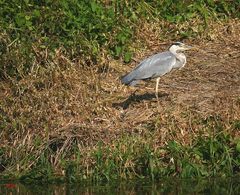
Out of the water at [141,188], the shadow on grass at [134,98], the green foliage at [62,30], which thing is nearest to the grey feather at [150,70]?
the shadow on grass at [134,98]

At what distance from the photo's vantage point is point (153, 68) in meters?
11.7

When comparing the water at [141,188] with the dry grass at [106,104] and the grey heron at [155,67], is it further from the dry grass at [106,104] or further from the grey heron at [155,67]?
the grey heron at [155,67]

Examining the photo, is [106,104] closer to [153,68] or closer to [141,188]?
[153,68]

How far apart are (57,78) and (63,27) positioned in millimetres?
921

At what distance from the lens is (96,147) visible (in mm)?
10906

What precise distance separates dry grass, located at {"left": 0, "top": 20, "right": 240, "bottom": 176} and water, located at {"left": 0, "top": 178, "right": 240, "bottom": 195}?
18.3 inches

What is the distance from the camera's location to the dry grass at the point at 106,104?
36.4ft

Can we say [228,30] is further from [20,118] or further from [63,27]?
[20,118]

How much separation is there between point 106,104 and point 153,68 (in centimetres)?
73

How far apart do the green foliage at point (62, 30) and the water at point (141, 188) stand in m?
2.21

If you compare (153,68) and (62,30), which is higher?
(62,30)

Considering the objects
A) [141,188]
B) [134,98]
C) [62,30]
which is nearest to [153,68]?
[134,98]

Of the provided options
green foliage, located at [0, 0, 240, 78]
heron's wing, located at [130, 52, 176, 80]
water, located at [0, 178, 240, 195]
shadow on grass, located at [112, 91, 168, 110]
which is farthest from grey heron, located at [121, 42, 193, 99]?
water, located at [0, 178, 240, 195]

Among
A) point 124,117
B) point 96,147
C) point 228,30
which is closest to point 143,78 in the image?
point 124,117
